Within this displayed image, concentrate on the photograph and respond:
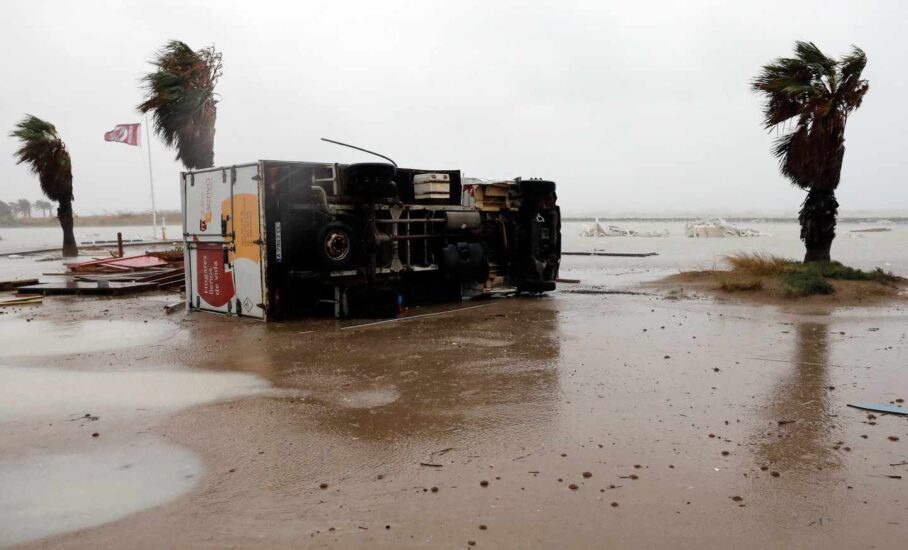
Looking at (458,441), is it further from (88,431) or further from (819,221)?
(819,221)

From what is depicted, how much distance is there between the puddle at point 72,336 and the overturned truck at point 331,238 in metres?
1.53

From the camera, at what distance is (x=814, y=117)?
15609 mm

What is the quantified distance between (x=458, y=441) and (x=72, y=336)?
7402 millimetres

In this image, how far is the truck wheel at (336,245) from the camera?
10.9 metres

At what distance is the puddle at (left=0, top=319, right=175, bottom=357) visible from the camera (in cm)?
900

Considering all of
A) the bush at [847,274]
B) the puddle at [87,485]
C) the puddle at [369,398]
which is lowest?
the puddle at [87,485]

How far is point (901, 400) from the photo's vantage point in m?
6.13

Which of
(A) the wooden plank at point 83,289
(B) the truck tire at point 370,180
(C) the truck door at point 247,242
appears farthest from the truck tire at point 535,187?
(A) the wooden plank at point 83,289

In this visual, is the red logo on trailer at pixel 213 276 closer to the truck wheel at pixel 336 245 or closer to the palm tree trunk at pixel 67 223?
the truck wheel at pixel 336 245

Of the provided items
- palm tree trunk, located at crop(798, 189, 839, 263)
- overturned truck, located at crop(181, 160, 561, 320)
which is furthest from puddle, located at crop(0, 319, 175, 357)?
palm tree trunk, located at crop(798, 189, 839, 263)

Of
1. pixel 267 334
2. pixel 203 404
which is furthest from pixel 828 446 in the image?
pixel 267 334

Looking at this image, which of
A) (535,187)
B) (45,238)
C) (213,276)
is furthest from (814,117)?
(45,238)

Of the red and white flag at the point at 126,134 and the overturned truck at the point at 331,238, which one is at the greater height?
the red and white flag at the point at 126,134

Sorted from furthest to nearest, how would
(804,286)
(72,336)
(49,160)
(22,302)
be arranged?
(49,160) < (22,302) < (804,286) < (72,336)
